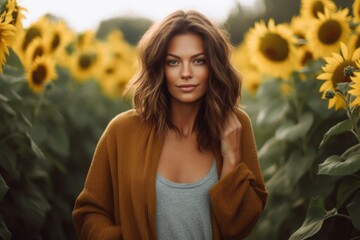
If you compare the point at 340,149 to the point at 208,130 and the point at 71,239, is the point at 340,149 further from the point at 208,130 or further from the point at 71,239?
the point at 71,239

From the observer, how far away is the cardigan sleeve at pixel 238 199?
2.61m

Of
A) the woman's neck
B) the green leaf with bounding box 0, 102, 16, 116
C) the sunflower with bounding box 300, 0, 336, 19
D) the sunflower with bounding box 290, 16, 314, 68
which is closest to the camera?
the woman's neck

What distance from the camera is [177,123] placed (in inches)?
112

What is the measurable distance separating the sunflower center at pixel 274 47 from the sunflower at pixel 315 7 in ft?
0.81

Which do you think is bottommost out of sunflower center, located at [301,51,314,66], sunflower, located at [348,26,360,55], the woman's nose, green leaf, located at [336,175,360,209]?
green leaf, located at [336,175,360,209]

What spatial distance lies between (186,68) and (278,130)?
138 centimetres

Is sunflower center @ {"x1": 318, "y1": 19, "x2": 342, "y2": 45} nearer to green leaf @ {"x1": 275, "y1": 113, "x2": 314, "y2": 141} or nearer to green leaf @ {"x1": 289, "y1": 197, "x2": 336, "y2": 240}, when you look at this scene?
green leaf @ {"x1": 275, "y1": 113, "x2": 314, "y2": 141}

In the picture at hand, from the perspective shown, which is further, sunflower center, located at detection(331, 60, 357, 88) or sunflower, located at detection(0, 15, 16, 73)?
sunflower center, located at detection(331, 60, 357, 88)

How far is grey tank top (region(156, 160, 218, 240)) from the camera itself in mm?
2631

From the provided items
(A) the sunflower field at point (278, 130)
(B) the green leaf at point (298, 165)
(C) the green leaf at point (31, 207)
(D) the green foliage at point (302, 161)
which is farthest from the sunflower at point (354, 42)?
(C) the green leaf at point (31, 207)

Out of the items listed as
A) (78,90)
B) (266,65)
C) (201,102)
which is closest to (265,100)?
(266,65)

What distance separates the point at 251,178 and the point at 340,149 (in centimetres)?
100

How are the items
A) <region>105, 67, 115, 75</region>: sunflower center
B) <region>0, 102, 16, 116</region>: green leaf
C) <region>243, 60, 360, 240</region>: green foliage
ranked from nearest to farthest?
<region>0, 102, 16, 116</region>: green leaf, <region>243, 60, 360, 240</region>: green foliage, <region>105, 67, 115, 75</region>: sunflower center

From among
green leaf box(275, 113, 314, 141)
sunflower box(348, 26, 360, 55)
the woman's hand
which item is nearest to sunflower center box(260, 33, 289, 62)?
green leaf box(275, 113, 314, 141)
